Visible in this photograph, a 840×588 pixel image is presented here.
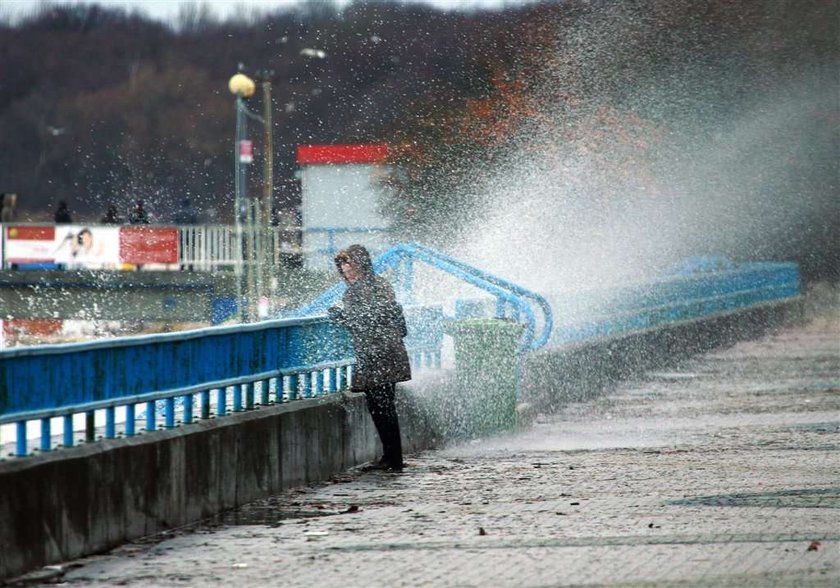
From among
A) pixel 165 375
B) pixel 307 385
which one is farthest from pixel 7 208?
pixel 165 375

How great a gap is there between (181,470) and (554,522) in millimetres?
2318

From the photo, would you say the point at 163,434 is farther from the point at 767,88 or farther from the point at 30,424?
the point at 767,88

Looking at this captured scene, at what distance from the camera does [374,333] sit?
1631 centimetres

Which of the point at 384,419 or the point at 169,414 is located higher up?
the point at 169,414

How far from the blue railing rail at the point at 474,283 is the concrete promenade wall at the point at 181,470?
2973 millimetres

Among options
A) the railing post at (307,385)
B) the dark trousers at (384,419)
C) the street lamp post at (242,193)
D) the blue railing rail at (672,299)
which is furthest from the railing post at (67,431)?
the street lamp post at (242,193)

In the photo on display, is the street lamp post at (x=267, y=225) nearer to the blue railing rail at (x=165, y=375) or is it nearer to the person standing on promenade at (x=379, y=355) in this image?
the person standing on promenade at (x=379, y=355)

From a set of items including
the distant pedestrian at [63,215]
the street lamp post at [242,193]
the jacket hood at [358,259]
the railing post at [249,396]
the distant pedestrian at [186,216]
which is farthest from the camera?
the distant pedestrian at [186,216]

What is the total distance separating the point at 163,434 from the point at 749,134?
180 ft

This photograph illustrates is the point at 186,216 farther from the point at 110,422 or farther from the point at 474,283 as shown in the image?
the point at 110,422

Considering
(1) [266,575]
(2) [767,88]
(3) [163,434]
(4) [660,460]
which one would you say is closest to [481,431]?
(4) [660,460]

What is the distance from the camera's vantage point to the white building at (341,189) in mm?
58406

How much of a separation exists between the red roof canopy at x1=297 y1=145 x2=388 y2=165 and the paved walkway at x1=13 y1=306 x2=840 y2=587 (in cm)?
3910

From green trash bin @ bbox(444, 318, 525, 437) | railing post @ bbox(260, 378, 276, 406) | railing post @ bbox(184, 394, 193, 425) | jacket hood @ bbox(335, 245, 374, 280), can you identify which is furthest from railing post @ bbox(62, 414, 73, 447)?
green trash bin @ bbox(444, 318, 525, 437)
